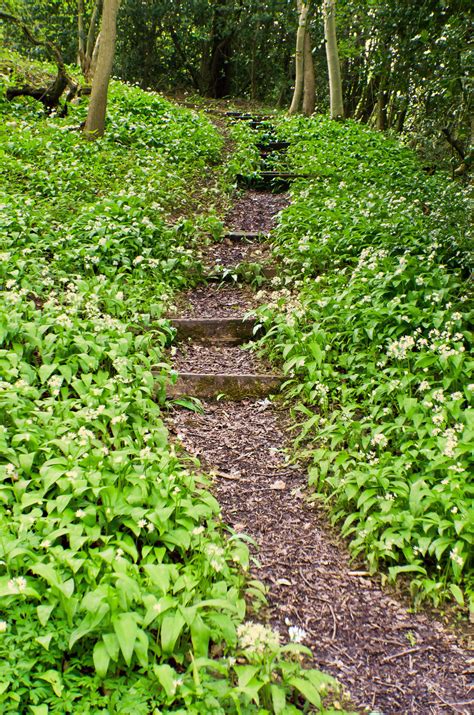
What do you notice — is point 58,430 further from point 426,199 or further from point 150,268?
point 426,199

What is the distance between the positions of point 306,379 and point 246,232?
3.73m

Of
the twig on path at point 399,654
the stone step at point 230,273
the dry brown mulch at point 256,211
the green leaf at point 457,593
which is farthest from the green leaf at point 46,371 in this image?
the dry brown mulch at point 256,211

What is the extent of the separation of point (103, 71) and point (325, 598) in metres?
9.17

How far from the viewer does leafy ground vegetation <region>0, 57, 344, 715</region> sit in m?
2.20

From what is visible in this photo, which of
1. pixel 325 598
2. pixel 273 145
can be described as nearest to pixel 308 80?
pixel 273 145

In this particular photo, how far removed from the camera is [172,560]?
9.71 feet

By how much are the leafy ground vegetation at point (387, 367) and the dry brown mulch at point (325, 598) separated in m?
0.18

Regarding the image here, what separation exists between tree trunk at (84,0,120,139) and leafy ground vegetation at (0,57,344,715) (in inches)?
172

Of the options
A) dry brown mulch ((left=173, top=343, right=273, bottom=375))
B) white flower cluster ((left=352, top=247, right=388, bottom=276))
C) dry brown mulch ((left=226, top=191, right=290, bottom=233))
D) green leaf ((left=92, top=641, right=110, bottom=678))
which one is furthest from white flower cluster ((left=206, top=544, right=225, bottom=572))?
dry brown mulch ((left=226, top=191, right=290, bottom=233))

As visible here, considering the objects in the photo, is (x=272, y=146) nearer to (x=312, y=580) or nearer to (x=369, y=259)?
(x=369, y=259)

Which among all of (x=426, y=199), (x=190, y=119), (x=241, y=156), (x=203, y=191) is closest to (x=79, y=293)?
(x=203, y=191)

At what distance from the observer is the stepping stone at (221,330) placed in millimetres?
5719

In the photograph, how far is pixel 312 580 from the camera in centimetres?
319

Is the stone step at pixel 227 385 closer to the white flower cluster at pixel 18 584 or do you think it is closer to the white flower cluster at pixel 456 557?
the white flower cluster at pixel 456 557
